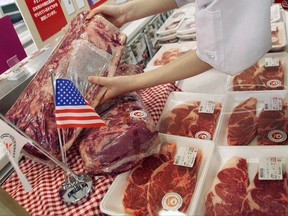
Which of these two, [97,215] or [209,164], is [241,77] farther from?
[97,215]

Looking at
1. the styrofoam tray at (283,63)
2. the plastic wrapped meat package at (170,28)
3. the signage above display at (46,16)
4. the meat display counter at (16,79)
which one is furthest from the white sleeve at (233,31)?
the plastic wrapped meat package at (170,28)

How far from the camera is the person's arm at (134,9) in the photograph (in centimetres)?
181

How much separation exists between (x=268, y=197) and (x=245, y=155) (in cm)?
24

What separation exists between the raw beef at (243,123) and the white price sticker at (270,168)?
6.5 inches

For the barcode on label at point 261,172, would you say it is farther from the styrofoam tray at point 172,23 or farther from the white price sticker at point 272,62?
the styrofoam tray at point 172,23

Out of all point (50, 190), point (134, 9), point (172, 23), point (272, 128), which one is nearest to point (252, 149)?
point (272, 128)

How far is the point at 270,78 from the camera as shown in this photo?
5.95 feet

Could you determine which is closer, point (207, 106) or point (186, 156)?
point (186, 156)

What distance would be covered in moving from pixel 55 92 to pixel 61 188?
1.40 feet

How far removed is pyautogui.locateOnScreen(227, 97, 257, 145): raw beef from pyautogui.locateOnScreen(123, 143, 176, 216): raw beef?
11.8 inches

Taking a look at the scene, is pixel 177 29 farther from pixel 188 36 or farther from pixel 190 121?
pixel 190 121

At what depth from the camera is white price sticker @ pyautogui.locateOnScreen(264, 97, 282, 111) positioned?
1.61 meters

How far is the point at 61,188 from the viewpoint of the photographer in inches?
51.4

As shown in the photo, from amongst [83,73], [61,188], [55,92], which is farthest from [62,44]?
[61,188]
